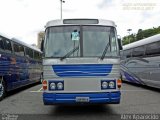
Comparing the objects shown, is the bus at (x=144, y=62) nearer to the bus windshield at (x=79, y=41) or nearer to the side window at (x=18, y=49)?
the bus windshield at (x=79, y=41)

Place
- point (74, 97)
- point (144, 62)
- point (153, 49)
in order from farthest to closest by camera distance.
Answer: point (144, 62), point (153, 49), point (74, 97)

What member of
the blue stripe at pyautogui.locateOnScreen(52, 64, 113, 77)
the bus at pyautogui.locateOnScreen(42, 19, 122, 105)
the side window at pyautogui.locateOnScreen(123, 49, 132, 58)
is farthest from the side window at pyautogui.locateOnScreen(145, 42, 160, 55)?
the blue stripe at pyautogui.locateOnScreen(52, 64, 113, 77)

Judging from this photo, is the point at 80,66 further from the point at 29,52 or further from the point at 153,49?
the point at 29,52

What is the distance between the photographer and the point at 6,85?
563 inches

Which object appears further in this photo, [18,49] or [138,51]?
[138,51]

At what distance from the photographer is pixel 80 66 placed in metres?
9.13

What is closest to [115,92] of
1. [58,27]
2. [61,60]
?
[61,60]

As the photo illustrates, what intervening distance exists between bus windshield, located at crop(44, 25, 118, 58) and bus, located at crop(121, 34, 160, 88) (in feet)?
24.3

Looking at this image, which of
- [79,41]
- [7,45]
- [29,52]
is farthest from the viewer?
[29,52]

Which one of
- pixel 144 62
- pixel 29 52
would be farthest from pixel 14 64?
pixel 144 62

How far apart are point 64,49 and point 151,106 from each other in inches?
174

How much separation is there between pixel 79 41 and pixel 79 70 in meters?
0.92

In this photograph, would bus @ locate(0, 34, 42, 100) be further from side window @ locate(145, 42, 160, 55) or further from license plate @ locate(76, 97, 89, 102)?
side window @ locate(145, 42, 160, 55)

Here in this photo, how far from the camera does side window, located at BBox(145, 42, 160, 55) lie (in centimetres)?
1640
